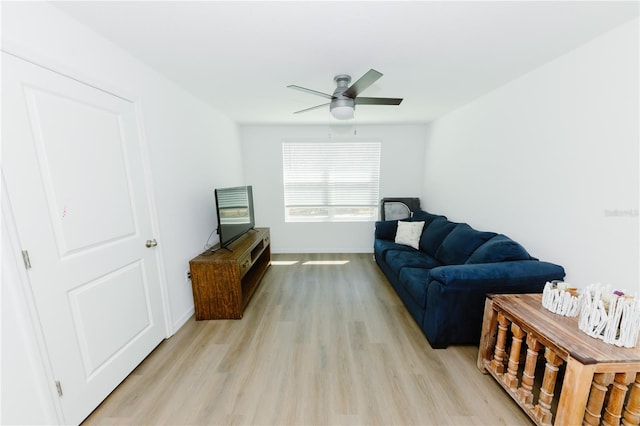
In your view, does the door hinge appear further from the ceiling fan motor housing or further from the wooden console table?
the wooden console table

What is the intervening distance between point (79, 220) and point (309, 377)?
1856mm

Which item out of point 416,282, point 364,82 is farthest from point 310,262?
point 364,82

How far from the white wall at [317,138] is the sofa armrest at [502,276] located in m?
2.71

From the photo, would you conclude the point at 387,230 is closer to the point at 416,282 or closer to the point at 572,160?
the point at 416,282

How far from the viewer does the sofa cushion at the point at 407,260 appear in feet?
9.16

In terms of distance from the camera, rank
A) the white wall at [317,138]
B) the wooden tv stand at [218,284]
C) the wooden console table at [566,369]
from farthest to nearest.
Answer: the white wall at [317,138]
the wooden tv stand at [218,284]
the wooden console table at [566,369]

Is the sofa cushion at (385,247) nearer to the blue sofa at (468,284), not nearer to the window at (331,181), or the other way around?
the blue sofa at (468,284)

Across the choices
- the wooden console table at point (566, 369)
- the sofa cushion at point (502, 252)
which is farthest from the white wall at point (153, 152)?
the sofa cushion at point (502, 252)

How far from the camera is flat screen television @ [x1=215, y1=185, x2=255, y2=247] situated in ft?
8.39

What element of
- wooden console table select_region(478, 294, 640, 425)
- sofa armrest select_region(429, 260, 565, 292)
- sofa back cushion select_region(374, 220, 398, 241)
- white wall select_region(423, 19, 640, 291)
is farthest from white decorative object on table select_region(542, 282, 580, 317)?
sofa back cushion select_region(374, 220, 398, 241)

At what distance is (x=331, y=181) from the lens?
4.48 metres

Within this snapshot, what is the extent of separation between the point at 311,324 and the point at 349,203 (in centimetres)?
261

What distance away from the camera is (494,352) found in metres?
1.76

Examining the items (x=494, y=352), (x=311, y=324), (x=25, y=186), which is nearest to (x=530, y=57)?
(x=494, y=352)
